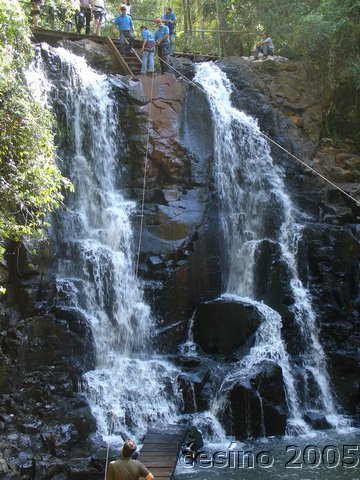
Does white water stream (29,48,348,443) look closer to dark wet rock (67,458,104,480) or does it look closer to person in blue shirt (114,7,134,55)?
dark wet rock (67,458,104,480)

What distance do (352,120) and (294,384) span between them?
1181 cm

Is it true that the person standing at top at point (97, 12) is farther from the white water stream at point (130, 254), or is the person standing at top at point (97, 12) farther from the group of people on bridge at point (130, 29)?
the white water stream at point (130, 254)

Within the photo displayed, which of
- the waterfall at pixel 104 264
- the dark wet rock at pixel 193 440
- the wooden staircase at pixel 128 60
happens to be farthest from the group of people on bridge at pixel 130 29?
the dark wet rock at pixel 193 440

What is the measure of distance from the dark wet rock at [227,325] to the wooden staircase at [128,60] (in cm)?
836

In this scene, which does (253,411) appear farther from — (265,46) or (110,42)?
(265,46)

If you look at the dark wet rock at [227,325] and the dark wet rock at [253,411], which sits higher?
the dark wet rock at [227,325]

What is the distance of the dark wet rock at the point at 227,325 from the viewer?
11977 millimetres

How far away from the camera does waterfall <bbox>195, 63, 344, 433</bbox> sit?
11672 mm

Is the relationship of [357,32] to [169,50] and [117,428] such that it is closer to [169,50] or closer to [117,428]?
[169,50]

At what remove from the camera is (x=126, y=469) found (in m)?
5.77

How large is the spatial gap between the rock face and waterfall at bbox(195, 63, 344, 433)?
28cm

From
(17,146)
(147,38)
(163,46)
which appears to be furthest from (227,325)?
(163,46)

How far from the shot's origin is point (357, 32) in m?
18.3

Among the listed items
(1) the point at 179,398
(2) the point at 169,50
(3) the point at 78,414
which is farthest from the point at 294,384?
(2) the point at 169,50
